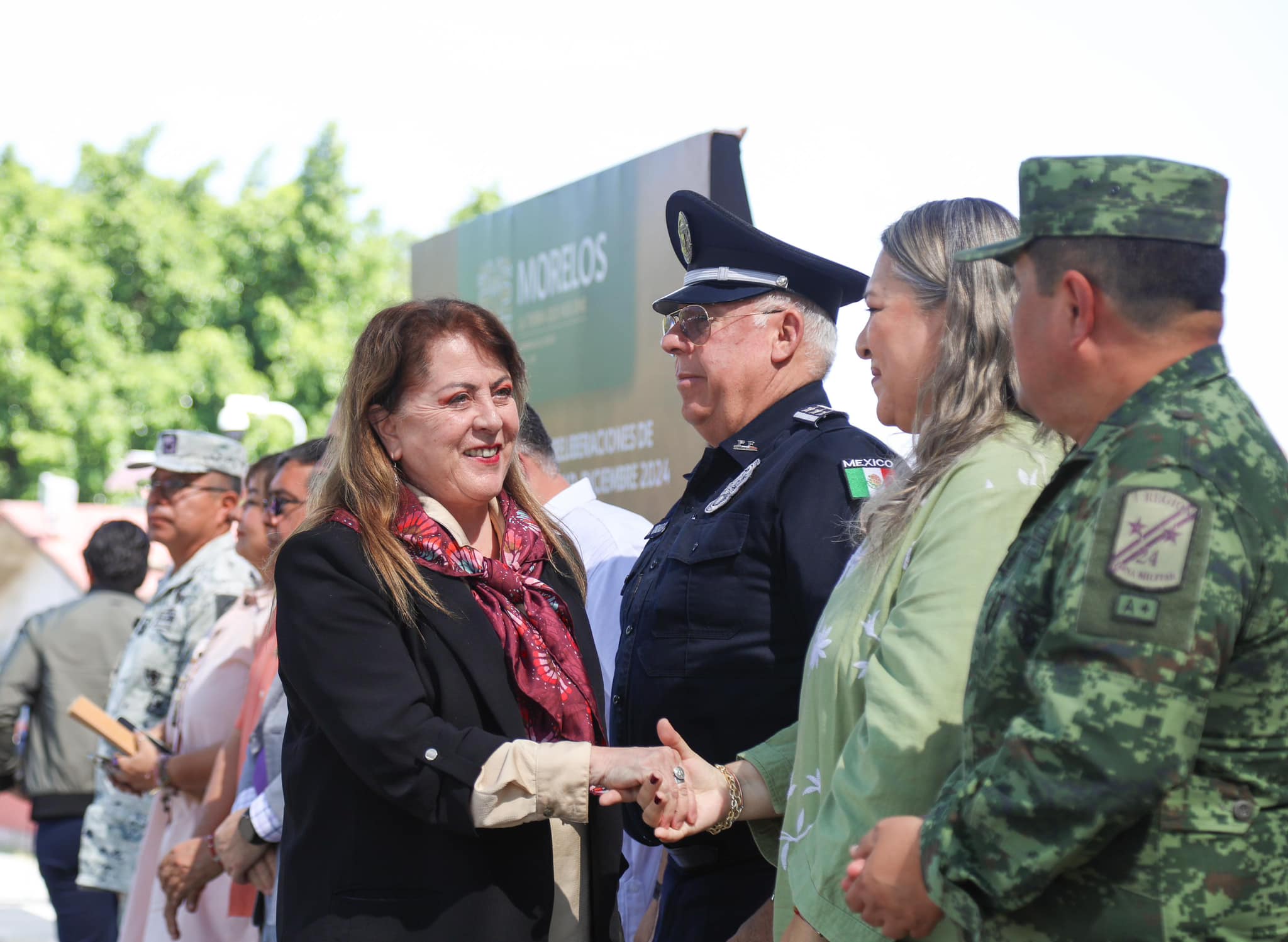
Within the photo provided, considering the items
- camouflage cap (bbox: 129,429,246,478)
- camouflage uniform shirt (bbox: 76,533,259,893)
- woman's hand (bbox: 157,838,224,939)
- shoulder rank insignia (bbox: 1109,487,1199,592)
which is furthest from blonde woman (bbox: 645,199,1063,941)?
camouflage cap (bbox: 129,429,246,478)

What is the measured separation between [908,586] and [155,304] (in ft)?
85.9

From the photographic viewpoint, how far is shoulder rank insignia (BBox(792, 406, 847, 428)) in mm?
3334

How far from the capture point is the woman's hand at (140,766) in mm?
5070

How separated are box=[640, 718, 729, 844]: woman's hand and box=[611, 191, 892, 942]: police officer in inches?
10.0

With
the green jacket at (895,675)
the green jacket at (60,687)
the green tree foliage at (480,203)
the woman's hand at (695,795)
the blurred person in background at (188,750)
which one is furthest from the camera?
the green tree foliage at (480,203)

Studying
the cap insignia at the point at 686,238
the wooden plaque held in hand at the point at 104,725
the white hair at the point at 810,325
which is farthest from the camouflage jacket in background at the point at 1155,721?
the wooden plaque held in hand at the point at 104,725

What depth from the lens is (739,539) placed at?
3.11 metres

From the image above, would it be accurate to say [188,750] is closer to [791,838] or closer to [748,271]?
[748,271]

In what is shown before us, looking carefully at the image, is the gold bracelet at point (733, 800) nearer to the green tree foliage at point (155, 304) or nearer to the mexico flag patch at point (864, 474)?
the mexico flag patch at point (864, 474)

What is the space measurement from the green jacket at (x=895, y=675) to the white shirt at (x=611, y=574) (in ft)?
5.00

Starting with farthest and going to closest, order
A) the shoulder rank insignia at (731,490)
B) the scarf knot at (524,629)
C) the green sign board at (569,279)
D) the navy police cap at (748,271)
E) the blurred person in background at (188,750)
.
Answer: the green sign board at (569,279) → the blurred person in background at (188,750) → the navy police cap at (748,271) → the shoulder rank insignia at (731,490) → the scarf knot at (524,629)

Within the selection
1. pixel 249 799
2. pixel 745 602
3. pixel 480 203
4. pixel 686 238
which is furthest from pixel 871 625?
pixel 480 203

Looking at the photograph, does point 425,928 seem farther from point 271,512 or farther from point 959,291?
point 271,512

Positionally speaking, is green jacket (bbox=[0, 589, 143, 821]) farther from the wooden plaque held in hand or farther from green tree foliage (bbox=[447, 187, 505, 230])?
green tree foliage (bbox=[447, 187, 505, 230])
